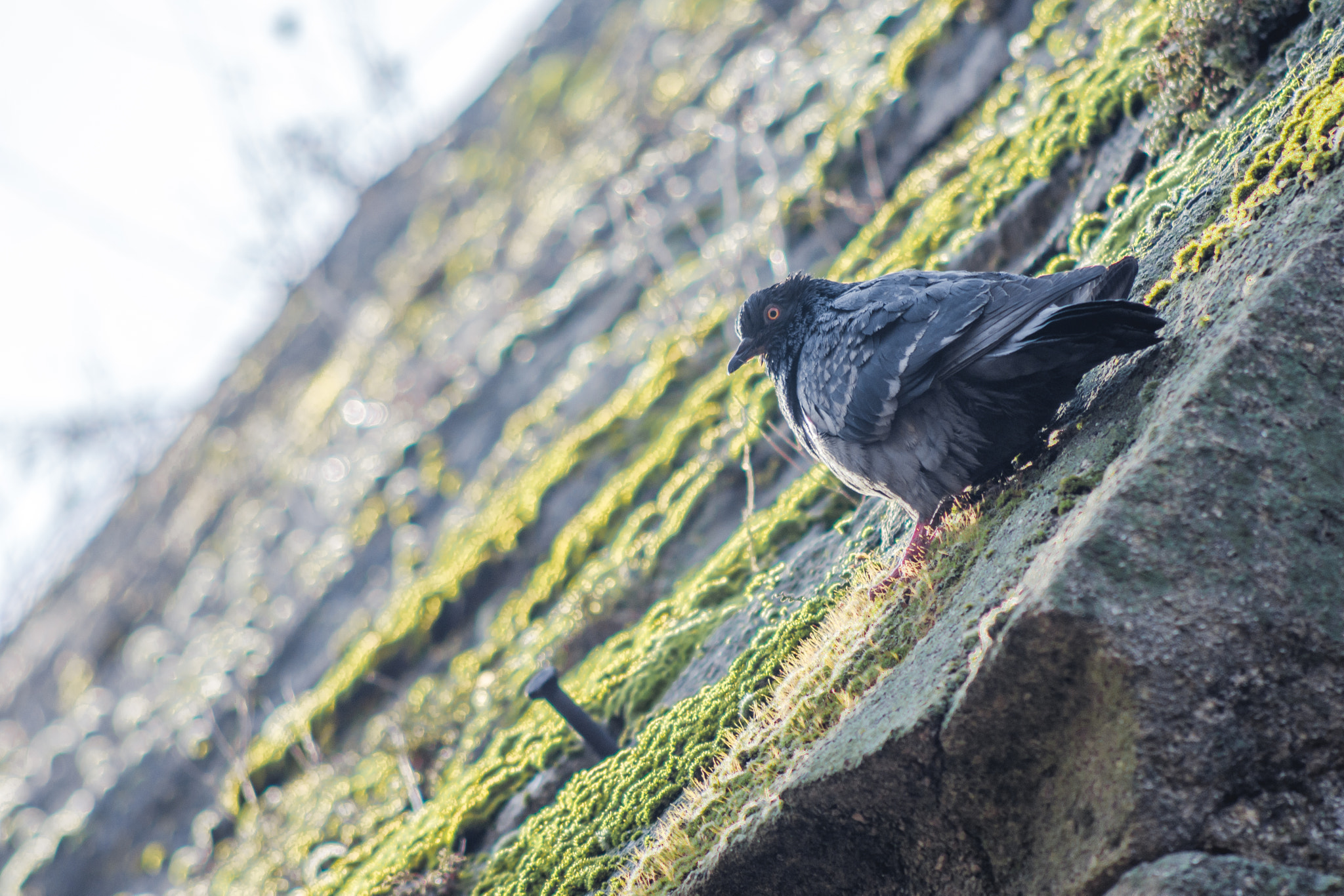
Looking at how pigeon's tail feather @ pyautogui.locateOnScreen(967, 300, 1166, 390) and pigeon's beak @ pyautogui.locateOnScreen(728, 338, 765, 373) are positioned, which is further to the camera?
pigeon's beak @ pyautogui.locateOnScreen(728, 338, 765, 373)

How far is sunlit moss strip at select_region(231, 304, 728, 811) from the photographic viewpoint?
898cm

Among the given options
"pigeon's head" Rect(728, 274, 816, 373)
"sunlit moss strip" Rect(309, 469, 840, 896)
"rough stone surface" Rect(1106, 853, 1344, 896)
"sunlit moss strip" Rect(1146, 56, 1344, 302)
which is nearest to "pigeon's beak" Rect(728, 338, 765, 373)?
"pigeon's head" Rect(728, 274, 816, 373)

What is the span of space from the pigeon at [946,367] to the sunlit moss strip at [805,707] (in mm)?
227

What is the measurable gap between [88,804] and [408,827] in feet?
29.6

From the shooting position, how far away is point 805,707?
3334mm

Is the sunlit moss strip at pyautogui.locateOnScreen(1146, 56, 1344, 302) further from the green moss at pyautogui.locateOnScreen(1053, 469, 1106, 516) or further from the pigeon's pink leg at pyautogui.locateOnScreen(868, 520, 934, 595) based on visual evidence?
the pigeon's pink leg at pyautogui.locateOnScreen(868, 520, 934, 595)

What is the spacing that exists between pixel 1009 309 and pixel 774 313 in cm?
140

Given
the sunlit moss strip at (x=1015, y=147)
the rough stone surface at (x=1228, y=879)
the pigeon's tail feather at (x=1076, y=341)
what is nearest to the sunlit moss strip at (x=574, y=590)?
the sunlit moss strip at (x=1015, y=147)

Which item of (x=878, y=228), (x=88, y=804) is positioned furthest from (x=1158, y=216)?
(x=88, y=804)

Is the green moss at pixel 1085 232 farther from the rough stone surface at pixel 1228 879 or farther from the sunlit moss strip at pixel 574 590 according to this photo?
the rough stone surface at pixel 1228 879

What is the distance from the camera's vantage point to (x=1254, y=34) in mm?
4426

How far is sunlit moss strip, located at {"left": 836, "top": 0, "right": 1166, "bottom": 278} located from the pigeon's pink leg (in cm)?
A: 338

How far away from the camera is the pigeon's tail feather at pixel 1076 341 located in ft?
9.72

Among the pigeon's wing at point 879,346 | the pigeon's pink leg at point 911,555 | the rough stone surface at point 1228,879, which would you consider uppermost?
the pigeon's wing at point 879,346
